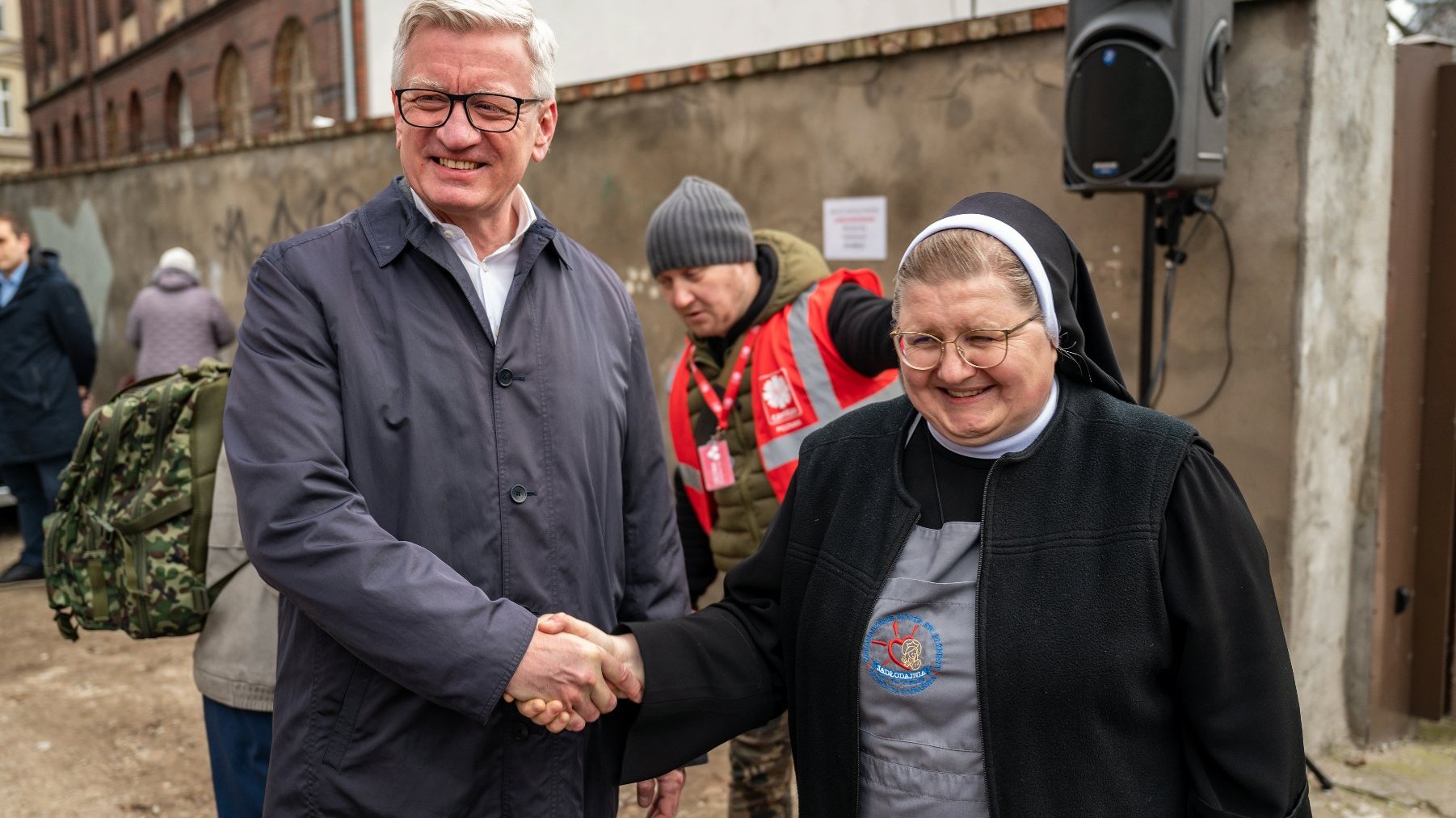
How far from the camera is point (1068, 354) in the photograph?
1902 millimetres

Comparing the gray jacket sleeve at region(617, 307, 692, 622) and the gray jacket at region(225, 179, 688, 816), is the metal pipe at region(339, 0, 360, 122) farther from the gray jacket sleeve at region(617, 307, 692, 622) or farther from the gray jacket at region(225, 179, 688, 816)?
the gray jacket at region(225, 179, 688, 816)

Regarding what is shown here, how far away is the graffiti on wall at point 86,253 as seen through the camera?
1288 cm

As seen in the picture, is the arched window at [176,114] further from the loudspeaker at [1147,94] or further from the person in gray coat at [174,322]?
the loudspeaker at [1147,94]

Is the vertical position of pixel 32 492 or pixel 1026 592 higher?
pixel 1026 592

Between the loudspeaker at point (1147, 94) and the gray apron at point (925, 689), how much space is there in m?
2.36

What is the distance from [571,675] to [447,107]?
3.38ft

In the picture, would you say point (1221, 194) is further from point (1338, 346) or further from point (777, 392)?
point (777, 392)

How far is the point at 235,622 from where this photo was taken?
278cm

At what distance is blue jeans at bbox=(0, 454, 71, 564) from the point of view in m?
6.96

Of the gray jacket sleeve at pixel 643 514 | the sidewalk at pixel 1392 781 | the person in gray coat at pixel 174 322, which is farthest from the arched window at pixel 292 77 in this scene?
the gray jacket sleeve at pixel 643 514

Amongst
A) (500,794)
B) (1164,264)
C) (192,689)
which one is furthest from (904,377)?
(192,689)

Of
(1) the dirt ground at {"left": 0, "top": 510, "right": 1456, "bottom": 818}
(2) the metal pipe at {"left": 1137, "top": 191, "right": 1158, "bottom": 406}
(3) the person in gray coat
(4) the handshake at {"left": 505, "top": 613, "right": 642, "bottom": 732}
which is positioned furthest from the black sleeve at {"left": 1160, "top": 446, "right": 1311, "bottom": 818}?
(3) the person in gray coat

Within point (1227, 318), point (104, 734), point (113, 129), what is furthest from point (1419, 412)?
point (113, 129)

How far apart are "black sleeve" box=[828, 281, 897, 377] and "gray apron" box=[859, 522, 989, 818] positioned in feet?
3.89
